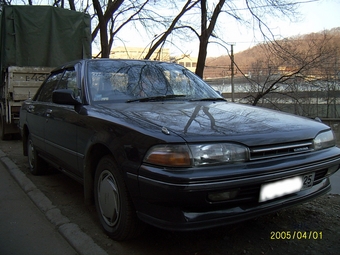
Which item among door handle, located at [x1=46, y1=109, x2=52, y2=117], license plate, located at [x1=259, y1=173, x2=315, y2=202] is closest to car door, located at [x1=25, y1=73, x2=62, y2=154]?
door handle, located at [x1=46, y1=109, x2=52, y2=117]

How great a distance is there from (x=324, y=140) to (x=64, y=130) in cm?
271

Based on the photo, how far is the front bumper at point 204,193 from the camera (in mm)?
2125

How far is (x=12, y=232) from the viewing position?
3.13m

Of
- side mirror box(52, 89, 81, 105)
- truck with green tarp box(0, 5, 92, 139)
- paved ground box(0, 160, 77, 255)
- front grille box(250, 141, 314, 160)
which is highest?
truck with green tarp box(0, 5, 92, 139)

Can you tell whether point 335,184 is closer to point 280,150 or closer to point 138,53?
point 280,150

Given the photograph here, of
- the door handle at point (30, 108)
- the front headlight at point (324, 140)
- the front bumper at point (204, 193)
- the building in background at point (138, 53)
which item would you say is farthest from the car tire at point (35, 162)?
the building in background at point (138, 53)

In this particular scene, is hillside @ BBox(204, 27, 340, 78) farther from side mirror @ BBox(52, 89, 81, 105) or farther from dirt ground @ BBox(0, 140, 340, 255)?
side mirror @ BBox(52, 89, 81, 105)

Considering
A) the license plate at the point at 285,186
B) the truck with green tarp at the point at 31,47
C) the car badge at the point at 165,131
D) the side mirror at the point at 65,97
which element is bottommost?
the license plate at the point at 285,186

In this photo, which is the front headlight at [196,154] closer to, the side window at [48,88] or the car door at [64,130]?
the car door at [64,130]

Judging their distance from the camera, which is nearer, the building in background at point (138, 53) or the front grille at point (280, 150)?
the front grille at point (280, 150)

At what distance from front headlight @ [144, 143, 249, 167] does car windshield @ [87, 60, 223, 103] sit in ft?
4.03

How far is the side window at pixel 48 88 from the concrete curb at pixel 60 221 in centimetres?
123

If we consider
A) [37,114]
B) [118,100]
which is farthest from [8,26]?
[118,100]

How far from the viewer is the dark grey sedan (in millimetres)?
2191
